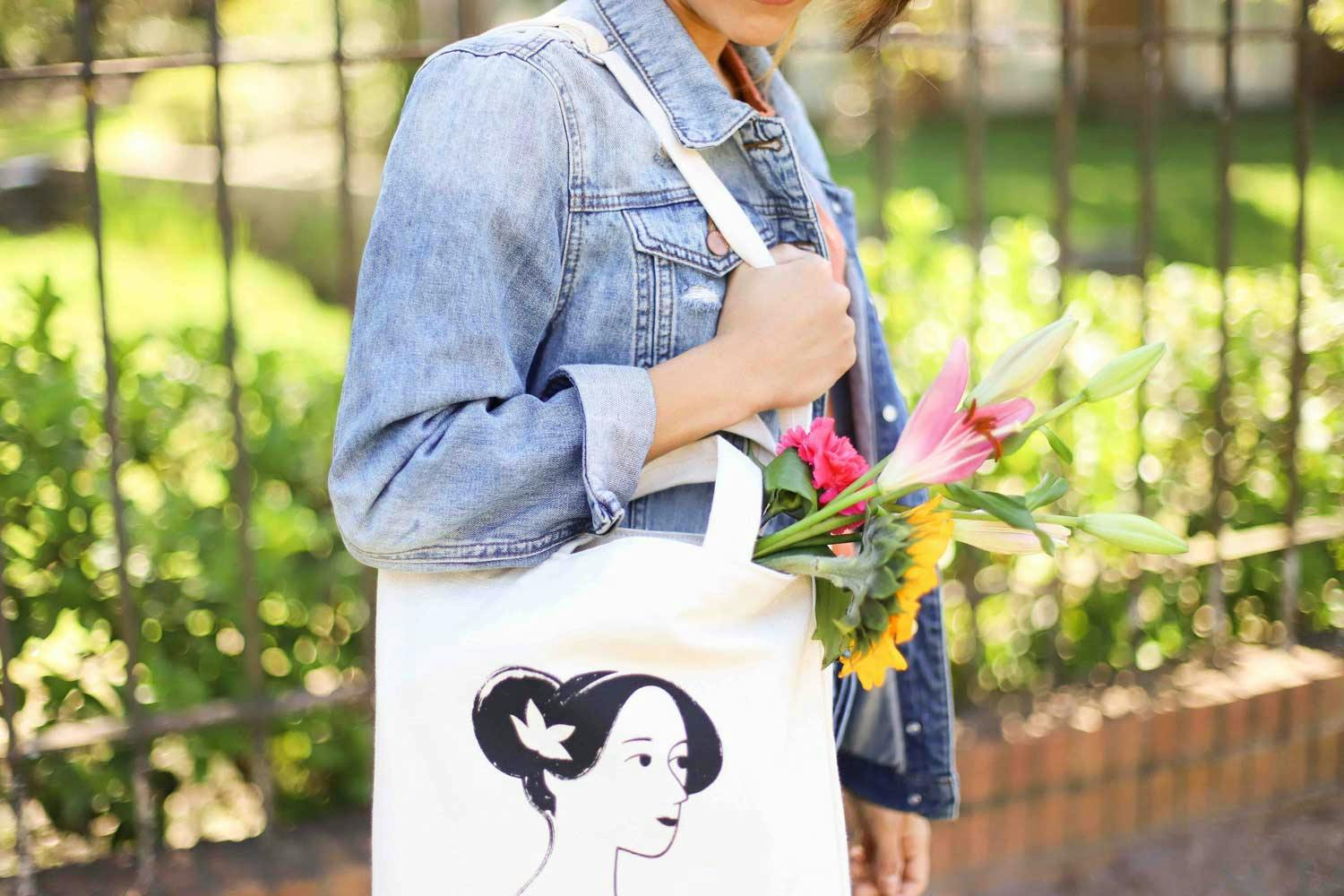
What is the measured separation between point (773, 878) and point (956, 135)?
16.3 m

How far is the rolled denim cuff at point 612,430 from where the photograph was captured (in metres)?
1.10

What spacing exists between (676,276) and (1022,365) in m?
0.33

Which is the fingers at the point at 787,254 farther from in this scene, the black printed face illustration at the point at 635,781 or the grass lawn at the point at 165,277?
the grass lawn at the point at 165,277

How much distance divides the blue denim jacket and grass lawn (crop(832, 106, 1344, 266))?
4.73m

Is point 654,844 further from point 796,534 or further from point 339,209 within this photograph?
point 339,209

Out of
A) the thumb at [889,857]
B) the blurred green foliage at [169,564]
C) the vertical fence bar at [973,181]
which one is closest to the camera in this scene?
the thumb at [889,857]

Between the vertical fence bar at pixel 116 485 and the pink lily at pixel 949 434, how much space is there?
1.51 m

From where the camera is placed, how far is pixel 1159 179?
1136 cm

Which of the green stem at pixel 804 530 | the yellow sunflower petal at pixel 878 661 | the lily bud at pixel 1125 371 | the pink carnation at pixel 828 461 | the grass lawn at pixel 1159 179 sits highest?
the grass lawn at pixel 1159 179

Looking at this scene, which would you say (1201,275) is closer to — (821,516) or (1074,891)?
(1074,891)

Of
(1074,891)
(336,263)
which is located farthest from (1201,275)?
(336,263)

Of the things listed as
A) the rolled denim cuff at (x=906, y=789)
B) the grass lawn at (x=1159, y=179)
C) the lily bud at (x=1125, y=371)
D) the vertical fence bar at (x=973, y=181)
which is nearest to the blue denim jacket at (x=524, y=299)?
the lily bud at (x=1125, y=371)

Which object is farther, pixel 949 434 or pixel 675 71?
pixel 675 71

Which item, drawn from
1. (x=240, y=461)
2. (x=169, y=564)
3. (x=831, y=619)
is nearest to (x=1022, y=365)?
(x=831, y=619)
